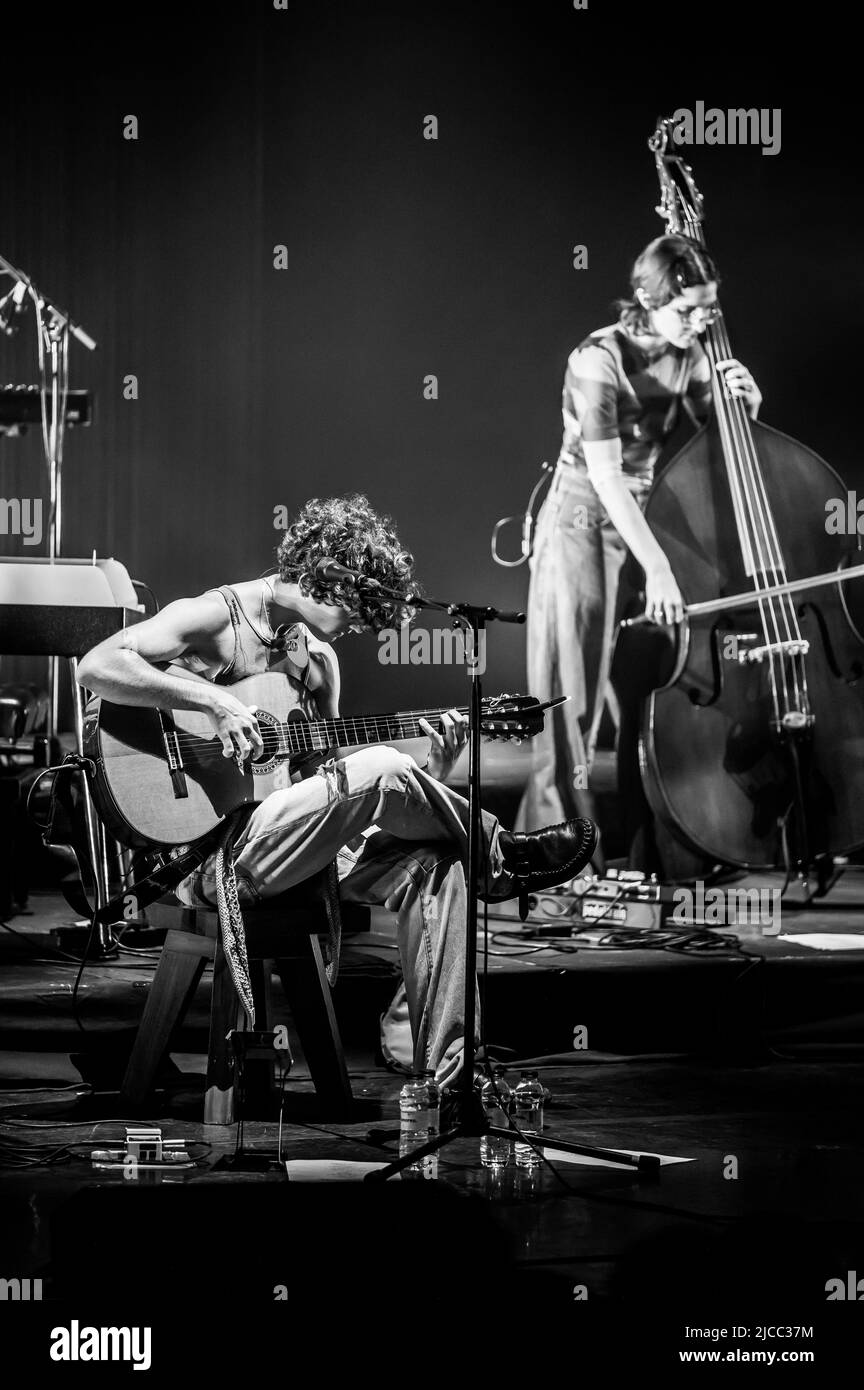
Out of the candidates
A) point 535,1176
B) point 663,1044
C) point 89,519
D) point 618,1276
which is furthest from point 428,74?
point 618,1276

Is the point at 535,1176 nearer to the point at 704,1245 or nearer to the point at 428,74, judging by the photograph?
the point at 704,1245

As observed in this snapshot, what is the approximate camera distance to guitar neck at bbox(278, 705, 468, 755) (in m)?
2.91

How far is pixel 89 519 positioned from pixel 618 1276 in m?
3.16

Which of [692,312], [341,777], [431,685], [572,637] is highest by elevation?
[692,312]

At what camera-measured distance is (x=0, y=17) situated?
14.7 ft

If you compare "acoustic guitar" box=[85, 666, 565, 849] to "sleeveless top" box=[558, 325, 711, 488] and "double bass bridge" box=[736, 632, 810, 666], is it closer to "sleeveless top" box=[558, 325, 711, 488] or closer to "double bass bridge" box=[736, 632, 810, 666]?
"double bass bridge" box=[736, 632, 810, 666]

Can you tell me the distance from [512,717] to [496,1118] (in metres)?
0.80

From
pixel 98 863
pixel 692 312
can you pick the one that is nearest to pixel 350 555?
pixel 98 863

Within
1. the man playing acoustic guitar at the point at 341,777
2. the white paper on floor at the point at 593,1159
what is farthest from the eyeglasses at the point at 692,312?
the white paper on floor at the point at 593,1159

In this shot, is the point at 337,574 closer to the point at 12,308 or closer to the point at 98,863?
the point at 98,863

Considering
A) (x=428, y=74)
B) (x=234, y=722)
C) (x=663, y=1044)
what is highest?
(x=428, y=74)

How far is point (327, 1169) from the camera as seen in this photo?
96.3 inches

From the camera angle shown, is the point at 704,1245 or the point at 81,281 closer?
the point at 704,1245
